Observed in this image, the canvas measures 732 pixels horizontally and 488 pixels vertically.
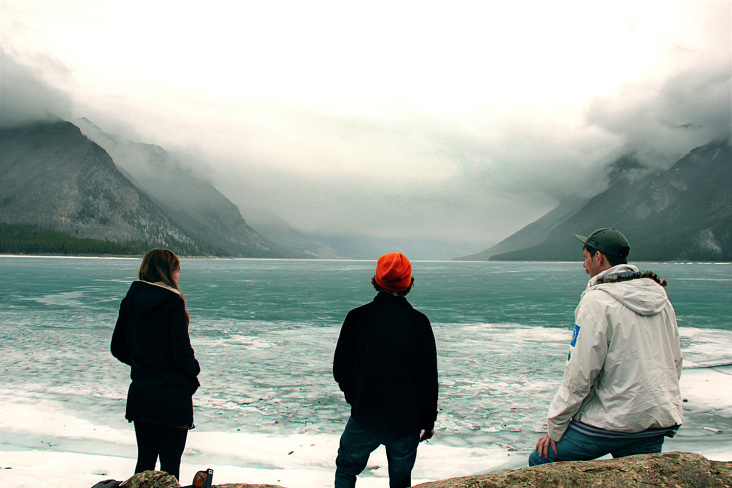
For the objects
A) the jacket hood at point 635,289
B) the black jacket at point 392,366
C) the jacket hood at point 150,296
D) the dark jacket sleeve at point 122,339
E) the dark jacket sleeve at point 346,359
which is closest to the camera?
the jacket hood at point 635,289

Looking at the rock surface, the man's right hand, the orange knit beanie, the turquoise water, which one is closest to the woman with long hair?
the rock surface

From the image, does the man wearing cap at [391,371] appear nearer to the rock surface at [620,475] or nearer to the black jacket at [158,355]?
the rock surface at [620,475]

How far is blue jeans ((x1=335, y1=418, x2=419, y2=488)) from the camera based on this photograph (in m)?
3.43

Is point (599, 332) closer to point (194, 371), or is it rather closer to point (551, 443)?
point (551, 443)

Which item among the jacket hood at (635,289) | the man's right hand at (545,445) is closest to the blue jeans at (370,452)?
the man's right hand at (545,445)

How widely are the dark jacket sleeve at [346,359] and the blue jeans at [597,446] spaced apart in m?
1.44

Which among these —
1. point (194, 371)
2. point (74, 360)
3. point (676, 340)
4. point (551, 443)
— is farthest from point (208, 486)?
point (74, 360)

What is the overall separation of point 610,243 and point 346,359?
1.94 m

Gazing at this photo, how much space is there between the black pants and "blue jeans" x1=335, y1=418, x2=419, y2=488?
1271 millimetres

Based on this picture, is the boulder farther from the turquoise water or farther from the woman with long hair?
the turquoise water

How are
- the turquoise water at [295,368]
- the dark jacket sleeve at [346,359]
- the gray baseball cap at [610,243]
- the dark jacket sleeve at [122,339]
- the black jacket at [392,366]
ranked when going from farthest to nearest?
1. the turquoise water at [295,368]
2. the dark jacket sleeve at [122,339]
3. the dark jacket sleeve at [346,359]
4. the black jacket at [392,366]
5. the gray baseball cap at [610,243]

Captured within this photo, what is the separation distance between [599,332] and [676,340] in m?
0.61

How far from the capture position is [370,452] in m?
3.44

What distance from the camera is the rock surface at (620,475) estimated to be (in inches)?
117
